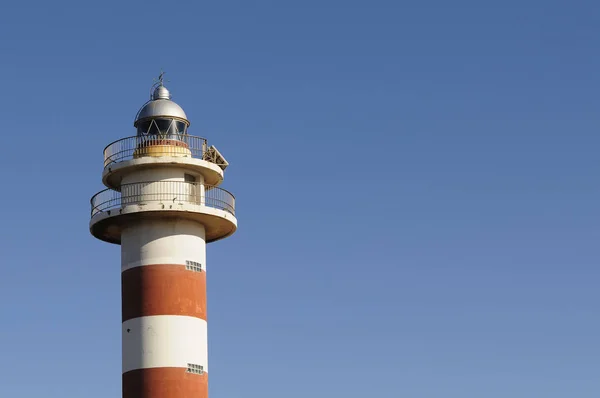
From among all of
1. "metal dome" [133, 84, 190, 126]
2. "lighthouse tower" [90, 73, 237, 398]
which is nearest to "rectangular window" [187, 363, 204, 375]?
"lighthouse tower" [90, 73, 237, 398]

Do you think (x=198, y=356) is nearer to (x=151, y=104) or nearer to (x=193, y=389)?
(x=193, y=389)

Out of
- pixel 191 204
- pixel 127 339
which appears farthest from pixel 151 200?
pixel 127 339

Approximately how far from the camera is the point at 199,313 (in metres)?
50.3

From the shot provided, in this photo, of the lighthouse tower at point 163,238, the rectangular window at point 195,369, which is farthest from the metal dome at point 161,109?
the rectangular window at point 195,369

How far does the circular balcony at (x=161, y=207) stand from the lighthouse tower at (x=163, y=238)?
0.04m

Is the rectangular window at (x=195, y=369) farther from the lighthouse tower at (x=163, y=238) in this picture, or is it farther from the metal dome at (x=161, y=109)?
the metal dome at (x=161, y=109)

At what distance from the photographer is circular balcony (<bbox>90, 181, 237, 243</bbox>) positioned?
50031mm

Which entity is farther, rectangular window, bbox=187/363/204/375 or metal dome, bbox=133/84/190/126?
metal dome, bbox=133/84/190/126

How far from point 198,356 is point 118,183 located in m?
7.25

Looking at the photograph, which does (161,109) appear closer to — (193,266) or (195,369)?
(193,266)

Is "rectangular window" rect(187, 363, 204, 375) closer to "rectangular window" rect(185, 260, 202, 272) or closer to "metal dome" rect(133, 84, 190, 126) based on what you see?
"rectangular window" rect(185, 260, 202, 272)

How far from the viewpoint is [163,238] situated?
5034 centimetres

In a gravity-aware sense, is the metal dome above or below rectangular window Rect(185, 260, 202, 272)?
above

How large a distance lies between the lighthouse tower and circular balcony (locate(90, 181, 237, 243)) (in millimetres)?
36
